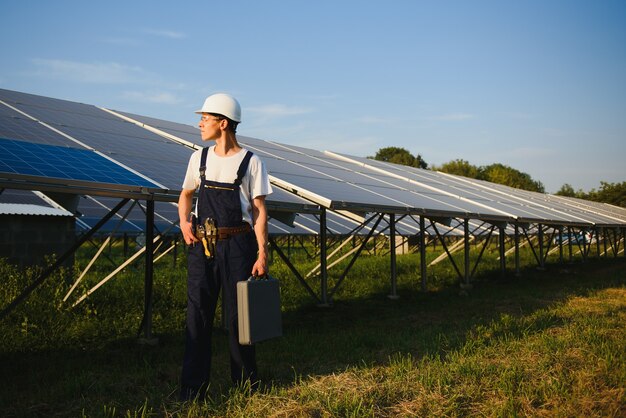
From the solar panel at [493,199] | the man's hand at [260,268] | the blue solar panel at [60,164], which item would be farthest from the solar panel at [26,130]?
the solar panel at [493,199]

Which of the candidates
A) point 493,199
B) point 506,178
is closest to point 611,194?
point 506,178

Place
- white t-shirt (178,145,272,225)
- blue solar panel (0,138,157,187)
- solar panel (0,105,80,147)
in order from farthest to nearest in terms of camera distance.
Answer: solar panel (0,105,80,147), blue solar panel (0,138,157,187), white t-shirt (178,145,272,225)

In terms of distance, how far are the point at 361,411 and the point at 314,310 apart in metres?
5.73

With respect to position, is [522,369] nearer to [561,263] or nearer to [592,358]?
[592,358]

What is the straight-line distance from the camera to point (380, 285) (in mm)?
12820

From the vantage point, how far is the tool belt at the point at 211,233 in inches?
165

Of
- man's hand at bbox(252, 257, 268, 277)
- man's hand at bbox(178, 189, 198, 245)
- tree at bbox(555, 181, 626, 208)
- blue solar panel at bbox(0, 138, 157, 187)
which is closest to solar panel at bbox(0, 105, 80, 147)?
blue solar panel at bbox(0, 138, 157, 187)

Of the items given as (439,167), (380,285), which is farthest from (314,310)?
(439,167)

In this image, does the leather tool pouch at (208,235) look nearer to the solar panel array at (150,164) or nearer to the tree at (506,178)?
the solar panel array at (150,164)

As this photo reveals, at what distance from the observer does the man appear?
4219 millimetres

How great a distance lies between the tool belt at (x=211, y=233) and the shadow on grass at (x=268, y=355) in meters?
1.04

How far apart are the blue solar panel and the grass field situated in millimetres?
1809

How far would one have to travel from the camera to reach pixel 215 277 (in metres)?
4.28

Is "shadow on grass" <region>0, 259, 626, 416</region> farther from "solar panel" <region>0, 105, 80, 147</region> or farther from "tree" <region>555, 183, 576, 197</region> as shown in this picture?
"tree" <region>555, 183, 576, 197</region>
